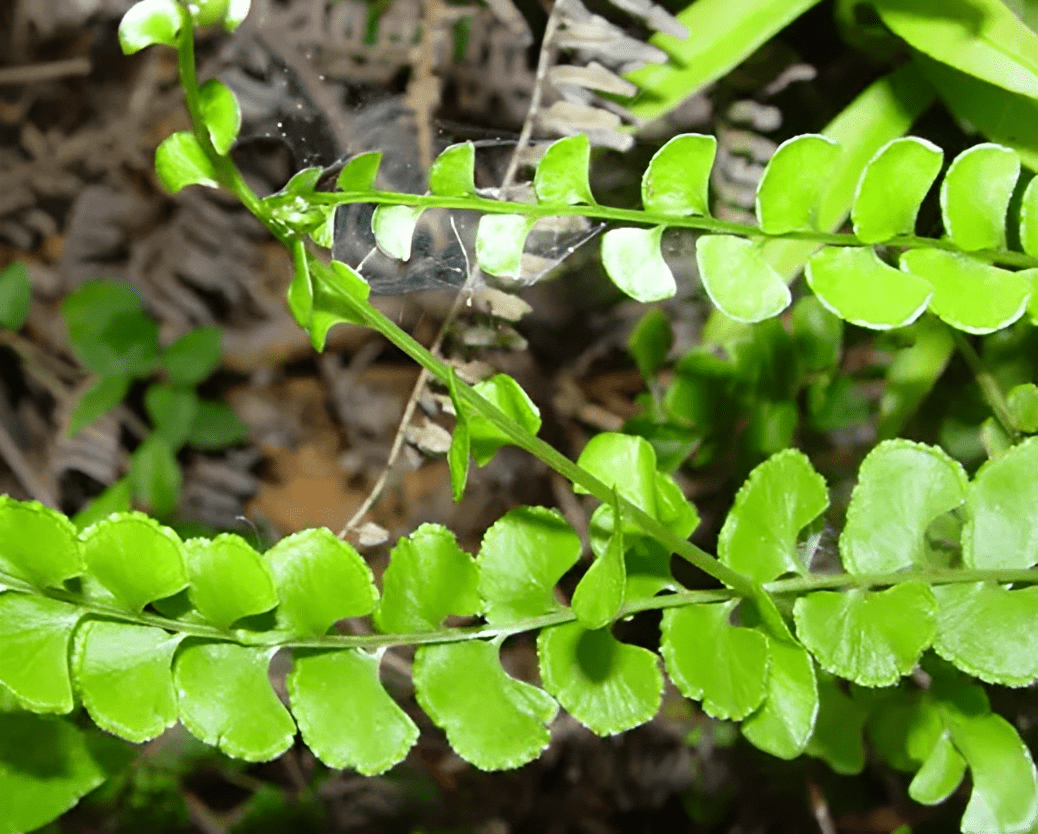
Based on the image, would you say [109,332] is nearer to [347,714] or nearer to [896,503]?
[347,714]

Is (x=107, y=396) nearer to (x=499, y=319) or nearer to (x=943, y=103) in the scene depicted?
(x=499, y=319)

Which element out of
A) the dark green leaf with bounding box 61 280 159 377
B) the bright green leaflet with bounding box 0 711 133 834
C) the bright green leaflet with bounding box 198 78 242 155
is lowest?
the dark green leaf with bounding box 61 280 159 377

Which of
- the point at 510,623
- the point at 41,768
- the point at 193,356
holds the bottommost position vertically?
the point at 193,356

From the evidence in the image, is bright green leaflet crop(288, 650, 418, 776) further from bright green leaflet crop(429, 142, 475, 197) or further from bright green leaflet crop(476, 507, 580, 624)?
bright green leaflet crop(429, 142, 475, 197)

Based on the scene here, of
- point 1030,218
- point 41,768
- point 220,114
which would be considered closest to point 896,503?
point 1030,218

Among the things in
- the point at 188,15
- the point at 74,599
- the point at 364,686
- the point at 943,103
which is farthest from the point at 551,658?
the point at 943,103

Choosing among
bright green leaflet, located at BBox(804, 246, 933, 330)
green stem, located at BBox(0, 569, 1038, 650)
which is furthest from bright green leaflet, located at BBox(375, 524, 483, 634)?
bright green leaflet, located at BBox(804, 246, 933, 330)
